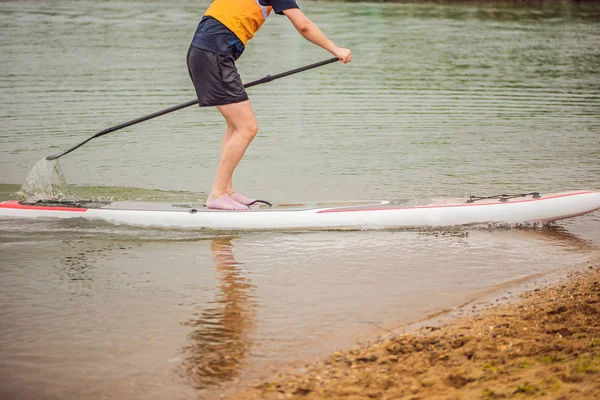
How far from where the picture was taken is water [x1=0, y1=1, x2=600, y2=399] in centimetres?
539

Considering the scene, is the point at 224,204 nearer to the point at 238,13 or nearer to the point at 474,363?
the point at 238,13

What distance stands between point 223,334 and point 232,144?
2.61 m

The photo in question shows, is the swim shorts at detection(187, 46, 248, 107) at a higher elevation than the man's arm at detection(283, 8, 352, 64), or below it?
below

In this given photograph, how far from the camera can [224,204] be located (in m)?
7.92

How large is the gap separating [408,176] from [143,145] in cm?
385

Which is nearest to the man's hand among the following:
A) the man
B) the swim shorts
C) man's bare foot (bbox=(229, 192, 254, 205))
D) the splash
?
the man

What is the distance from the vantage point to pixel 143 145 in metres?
12.2

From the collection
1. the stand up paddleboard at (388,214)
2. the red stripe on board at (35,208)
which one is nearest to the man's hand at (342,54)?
the stand up paddleboard at (388,214)

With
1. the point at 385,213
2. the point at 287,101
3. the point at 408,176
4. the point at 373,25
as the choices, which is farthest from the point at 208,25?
the point at 373,25

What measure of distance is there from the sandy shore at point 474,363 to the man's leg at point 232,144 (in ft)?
9.41

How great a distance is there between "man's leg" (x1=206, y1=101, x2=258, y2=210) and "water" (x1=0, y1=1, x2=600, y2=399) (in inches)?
13.5

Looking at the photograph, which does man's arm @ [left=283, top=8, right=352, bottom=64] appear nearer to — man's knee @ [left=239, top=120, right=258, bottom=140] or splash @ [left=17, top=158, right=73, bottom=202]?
man's knee @ [left=239, top=120, right=258, bottom=140]

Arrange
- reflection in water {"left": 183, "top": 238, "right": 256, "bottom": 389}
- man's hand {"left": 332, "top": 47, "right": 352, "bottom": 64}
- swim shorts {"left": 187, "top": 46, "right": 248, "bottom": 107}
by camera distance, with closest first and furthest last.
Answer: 1. reflection in water {"left": 183, "top": 238, "right": 256, "bottom": 389}
2. swim shorts {"left": 187, "top": 46, "right": 248, "bottom": 107}
3. man's hand {"left": 332, "top": 47, "right": 352, "bottom": 64}

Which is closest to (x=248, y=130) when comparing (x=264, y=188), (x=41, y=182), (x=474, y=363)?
(x=264, y=188)
